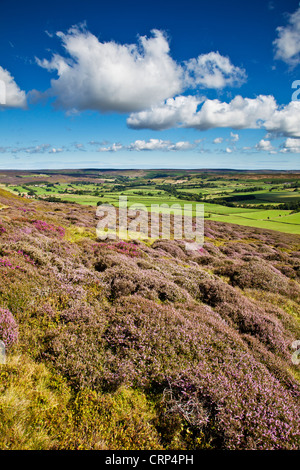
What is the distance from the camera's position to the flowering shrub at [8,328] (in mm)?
4902

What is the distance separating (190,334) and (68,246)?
9.16m

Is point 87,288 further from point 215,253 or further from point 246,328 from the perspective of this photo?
point 215,253

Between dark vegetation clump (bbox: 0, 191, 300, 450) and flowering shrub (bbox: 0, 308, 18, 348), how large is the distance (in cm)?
3

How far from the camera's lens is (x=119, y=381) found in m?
4.65

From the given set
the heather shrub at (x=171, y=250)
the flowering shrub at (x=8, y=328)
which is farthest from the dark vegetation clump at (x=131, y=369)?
the heather shrub at (x=171, y=250)

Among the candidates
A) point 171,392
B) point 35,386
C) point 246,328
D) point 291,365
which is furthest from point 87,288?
point 291,365

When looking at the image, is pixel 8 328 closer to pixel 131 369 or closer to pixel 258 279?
pixel 131 369

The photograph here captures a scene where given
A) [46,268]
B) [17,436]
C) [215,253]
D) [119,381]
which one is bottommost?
[215,253]

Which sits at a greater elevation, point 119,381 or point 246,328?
point 119,381

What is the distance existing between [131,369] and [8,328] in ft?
10.2

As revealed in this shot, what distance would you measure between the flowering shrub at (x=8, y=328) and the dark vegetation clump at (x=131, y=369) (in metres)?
0.03

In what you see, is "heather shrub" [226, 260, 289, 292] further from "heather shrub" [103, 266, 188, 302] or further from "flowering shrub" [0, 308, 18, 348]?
"flowering shrub" [0, 308, 18, 348]

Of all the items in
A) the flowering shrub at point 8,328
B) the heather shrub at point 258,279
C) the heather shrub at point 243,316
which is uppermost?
the flowering shrub at point 8,328

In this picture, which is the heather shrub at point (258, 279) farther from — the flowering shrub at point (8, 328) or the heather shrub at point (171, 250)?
the flowering shrub at point (8, 328)
